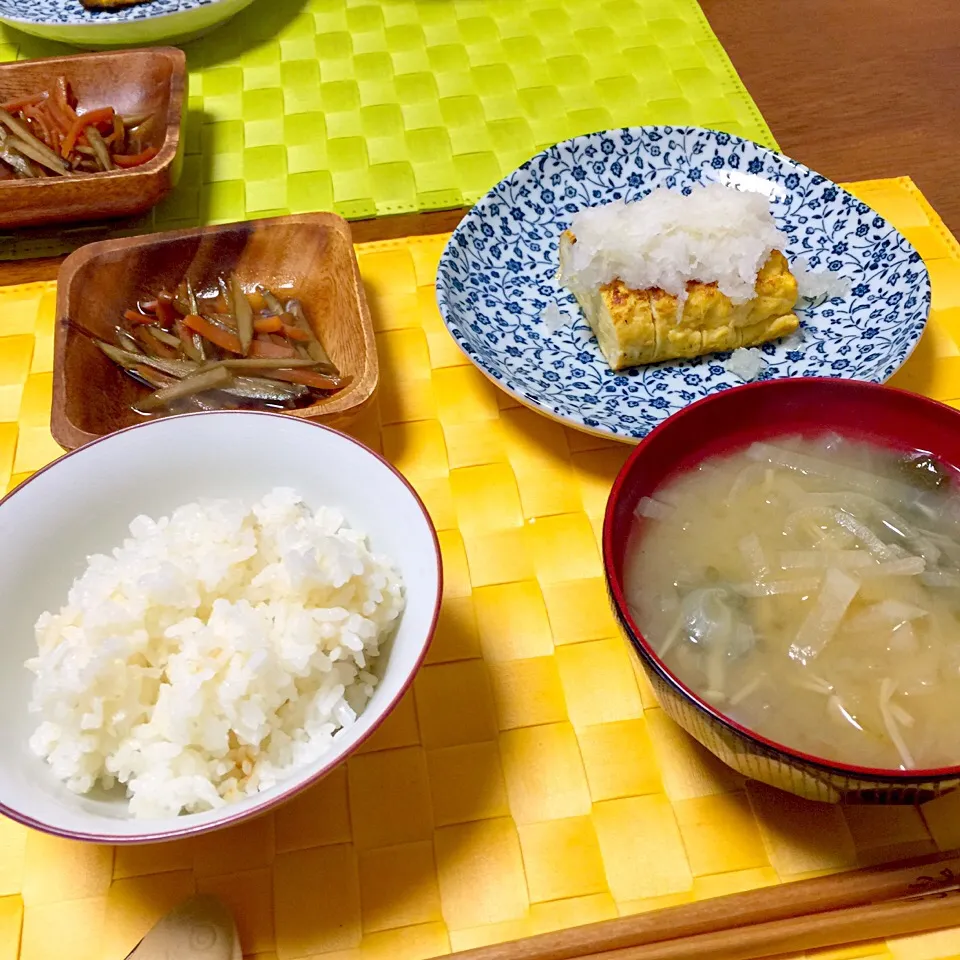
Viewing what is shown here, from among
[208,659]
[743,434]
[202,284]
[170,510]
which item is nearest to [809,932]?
[743,434]

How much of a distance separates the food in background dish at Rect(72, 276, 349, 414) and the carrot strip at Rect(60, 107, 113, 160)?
1.87 feet

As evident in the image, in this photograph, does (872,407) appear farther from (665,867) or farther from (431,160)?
(431,160)

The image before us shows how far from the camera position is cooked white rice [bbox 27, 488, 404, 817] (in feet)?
3.15

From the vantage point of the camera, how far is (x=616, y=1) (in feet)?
8.13

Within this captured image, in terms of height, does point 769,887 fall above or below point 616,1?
below

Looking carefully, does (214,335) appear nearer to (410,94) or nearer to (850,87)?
(410,94)

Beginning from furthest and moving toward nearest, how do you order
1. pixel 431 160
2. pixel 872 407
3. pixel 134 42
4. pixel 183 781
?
pixel 134 42, pixel 431 160, pixel 872 407, pixel 183 781

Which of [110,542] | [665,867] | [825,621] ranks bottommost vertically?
[665,867]

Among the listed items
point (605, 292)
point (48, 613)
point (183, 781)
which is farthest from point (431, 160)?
point (183, 781)

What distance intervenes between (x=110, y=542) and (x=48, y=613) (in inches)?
5.2

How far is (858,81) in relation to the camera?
2297mm

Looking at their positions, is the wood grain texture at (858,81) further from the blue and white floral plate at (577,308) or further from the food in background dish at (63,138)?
the food in background dish at (63,138)

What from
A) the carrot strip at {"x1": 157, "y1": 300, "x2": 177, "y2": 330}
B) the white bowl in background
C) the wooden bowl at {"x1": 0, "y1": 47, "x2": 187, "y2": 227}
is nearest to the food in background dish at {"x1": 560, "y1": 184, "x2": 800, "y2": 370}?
the white bowl in background

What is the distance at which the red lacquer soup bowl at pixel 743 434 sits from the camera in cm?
94
